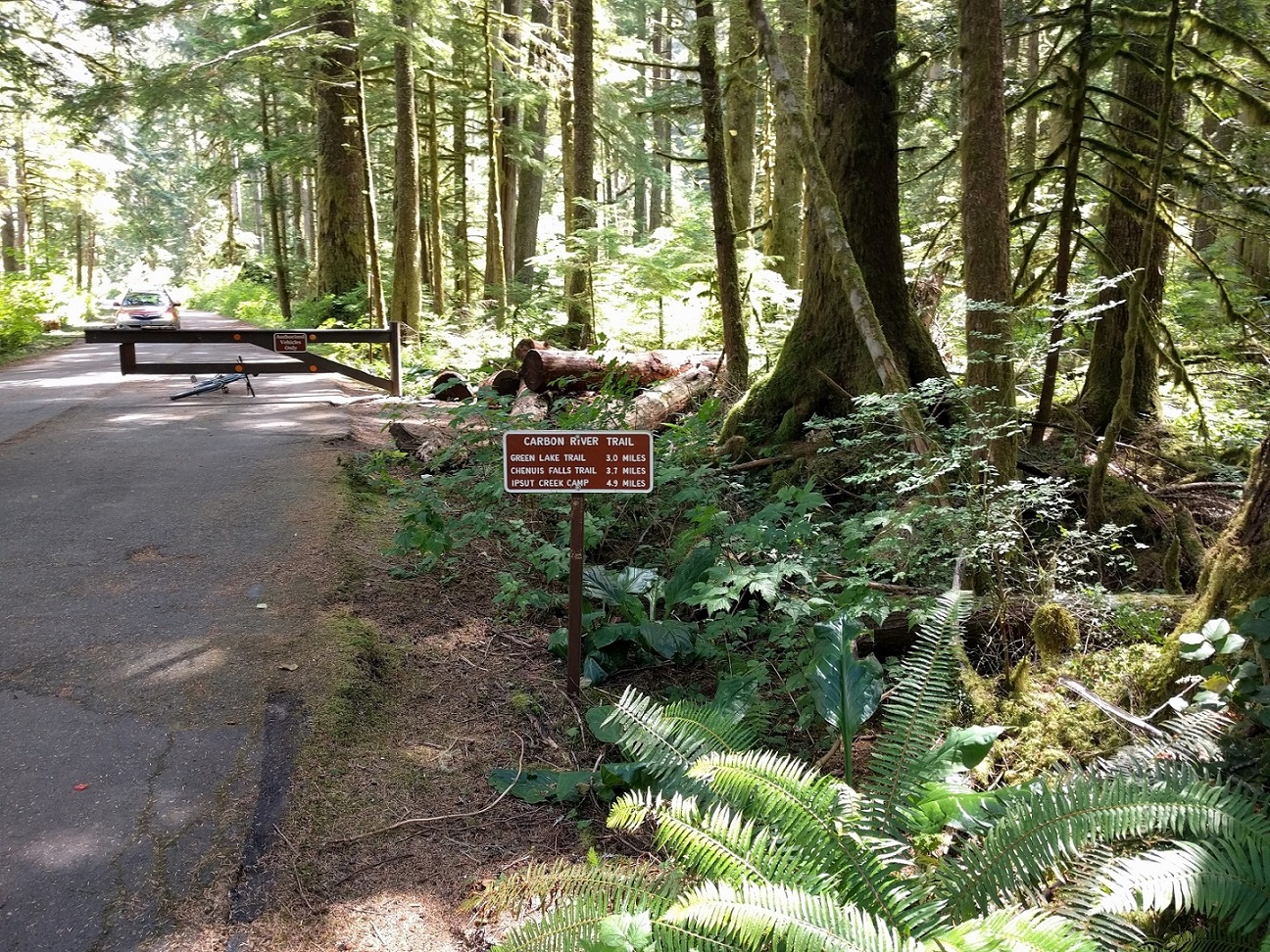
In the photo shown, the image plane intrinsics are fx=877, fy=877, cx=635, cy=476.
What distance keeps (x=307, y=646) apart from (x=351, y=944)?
7.08 ft

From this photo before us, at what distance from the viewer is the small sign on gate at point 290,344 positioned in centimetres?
1174

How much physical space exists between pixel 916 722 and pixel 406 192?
1484 cm

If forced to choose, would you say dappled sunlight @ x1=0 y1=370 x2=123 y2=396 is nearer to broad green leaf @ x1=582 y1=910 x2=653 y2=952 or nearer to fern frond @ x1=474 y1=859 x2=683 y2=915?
fern frond @ x1=474 y1=859 x2=683 y2=915

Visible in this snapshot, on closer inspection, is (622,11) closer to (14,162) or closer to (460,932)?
(14,162)

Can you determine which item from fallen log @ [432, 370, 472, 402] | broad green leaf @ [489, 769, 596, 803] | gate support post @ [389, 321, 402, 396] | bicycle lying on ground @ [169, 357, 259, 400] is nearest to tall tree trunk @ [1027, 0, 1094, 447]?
broad green leaf @ [489, 769, 596, 803]

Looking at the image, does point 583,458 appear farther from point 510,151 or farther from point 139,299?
point 139,299

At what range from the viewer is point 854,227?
846 centimetres

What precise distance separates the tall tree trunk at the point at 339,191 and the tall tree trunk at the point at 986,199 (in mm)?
15786

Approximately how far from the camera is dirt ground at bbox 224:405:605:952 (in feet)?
11.0

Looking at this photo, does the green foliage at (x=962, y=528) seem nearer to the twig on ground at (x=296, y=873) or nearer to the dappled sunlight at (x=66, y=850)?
the twig on ground at (x=296, y=873)

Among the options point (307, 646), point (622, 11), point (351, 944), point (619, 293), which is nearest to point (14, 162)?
point (622, 11)

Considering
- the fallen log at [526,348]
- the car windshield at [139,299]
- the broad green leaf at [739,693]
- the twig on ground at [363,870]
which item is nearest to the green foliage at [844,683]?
the broad green leaf at [739,693]

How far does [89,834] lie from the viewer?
11.3 feet

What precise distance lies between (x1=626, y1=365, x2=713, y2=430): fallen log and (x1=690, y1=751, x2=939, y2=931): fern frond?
241 inches
